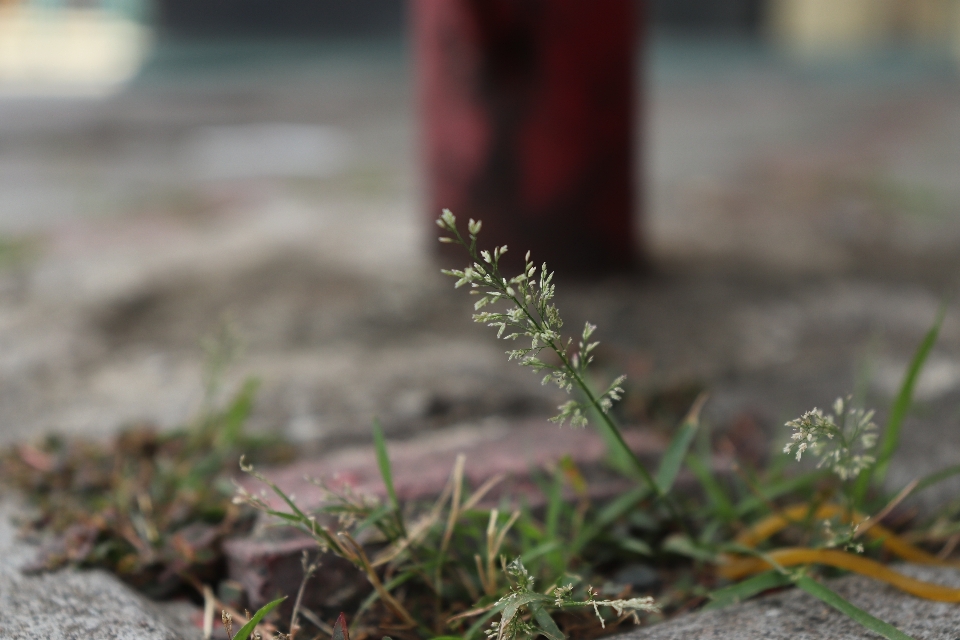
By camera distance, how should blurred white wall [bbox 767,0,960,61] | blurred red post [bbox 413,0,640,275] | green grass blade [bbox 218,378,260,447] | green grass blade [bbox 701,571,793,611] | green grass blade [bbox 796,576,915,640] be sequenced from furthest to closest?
blurred white wall [bbox 767,0,960,61] < blurred red post [bbox 413,0,640,275] < green grass blade [bbox 218,378,260,447] < green grass blade [bbox 701,571,793,611] < green grass blade [bbox 796,576,915,640]

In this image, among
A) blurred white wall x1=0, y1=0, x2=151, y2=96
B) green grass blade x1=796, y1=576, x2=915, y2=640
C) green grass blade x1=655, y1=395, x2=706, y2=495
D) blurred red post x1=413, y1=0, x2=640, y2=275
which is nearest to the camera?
green grass blade x1=796, y1=576, x2=915, y2=640

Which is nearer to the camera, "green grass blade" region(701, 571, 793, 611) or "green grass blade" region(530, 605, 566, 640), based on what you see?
"green grass blade" region(530, 605, 566, 640)

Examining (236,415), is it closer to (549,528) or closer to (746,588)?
(549,528)

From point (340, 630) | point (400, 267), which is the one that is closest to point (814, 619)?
point (340, 630)

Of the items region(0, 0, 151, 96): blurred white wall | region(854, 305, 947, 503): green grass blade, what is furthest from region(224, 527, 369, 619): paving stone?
region(0, 0, 151, 96): blurred white wall

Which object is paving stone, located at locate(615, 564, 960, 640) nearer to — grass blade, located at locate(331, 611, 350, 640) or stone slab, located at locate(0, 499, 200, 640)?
grass blade, located at locate(331, 611, 350, 640)

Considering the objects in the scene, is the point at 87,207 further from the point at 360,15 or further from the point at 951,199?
the point at 360,15

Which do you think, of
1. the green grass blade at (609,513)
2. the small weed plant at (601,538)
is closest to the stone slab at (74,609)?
the small weed plant at (601,538)
